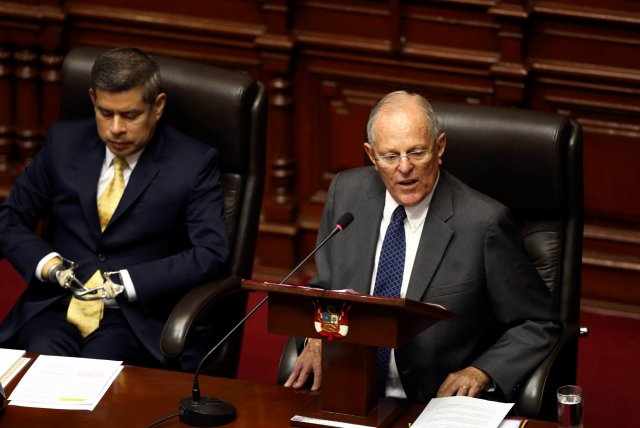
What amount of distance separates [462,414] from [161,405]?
677 millimetres

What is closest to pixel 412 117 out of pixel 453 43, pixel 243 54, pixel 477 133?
pixel 477 133

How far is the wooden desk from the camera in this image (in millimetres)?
2672

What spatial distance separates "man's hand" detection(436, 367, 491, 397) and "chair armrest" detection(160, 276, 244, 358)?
685mm

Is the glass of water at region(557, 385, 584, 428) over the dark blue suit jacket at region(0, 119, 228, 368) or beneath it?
beneath

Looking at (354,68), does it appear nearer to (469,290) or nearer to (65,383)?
(469,290)

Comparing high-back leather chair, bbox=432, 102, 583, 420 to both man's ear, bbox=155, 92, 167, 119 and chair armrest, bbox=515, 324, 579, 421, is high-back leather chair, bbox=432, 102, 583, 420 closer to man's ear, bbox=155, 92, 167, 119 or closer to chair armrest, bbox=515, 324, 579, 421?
chair armrest, bbox=515, 324, 579, 421

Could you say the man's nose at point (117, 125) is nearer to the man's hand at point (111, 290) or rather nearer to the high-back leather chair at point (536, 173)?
the man's hand at point (111, 290)

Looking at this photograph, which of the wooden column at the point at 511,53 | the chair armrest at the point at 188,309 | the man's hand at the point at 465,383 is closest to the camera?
the man's hand at the point at 465,383

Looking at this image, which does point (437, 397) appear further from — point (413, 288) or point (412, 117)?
point (412, 117)

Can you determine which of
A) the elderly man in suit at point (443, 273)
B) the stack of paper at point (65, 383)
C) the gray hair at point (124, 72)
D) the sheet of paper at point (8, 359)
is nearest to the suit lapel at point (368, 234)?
the elderly man in suit at point (443, 273)

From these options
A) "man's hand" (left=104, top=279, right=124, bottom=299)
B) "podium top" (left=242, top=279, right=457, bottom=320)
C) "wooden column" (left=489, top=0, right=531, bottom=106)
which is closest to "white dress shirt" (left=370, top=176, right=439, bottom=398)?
"podium top" (left=242, top=279, right=457, bottom=320)

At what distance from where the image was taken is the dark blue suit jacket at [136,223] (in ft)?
11.4

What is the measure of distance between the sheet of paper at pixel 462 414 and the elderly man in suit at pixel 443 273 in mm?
217

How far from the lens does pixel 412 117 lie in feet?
9.84
